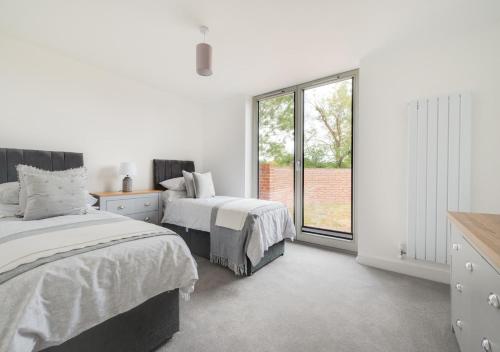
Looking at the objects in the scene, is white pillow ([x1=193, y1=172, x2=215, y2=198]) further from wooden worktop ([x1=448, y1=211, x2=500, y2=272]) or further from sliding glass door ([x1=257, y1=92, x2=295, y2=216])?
wooden worktop ([x1=448, y1=211, x2=500, y2=272])

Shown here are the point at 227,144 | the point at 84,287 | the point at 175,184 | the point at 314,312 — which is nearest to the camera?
the point at 84,287

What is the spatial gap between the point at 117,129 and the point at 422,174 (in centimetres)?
380

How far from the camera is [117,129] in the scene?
3.11 metres

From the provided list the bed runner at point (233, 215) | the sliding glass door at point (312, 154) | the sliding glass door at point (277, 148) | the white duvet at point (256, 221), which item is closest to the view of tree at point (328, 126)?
the sliding glass door at point (312, 154)

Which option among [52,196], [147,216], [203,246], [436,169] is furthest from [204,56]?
[436,169]

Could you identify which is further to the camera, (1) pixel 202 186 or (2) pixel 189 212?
(1) pixel 202 186

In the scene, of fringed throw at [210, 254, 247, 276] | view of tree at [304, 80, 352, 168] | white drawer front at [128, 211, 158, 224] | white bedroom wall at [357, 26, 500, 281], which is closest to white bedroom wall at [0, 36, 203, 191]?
white drawer front at [128, 211, 158, 224]

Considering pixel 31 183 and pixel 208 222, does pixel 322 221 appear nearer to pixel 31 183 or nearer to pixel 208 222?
pixel 208 222

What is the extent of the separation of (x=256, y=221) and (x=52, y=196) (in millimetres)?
1766

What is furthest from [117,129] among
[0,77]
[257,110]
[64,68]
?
[257,110]

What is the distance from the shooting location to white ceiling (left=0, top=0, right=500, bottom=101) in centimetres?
177

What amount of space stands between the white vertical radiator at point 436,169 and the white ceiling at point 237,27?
0.73m

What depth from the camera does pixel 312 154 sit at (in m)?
3.32

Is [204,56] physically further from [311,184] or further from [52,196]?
[311,184]
